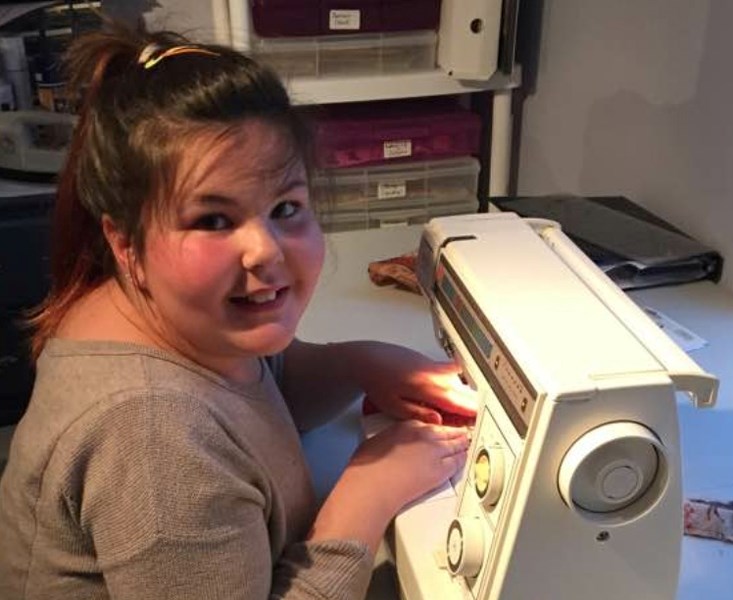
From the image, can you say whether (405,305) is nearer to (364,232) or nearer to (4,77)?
(364,232)

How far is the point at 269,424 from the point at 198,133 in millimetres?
269

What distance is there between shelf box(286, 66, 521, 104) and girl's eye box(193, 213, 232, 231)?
33.4 inches

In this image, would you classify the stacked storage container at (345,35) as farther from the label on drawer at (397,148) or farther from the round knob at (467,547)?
the round knob at (467,547)

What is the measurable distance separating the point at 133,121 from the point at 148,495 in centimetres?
29

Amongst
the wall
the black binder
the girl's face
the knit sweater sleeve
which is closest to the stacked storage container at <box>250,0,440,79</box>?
the wall

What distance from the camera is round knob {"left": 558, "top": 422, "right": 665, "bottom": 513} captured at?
1.85ft

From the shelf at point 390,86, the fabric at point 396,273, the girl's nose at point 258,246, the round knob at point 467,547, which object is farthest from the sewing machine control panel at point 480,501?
the shelf at point 390,86

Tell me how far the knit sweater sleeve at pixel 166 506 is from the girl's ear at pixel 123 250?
128 mm

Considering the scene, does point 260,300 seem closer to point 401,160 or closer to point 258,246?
point 258,246

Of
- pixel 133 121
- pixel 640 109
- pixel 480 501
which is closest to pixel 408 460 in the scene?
pixel 480 501

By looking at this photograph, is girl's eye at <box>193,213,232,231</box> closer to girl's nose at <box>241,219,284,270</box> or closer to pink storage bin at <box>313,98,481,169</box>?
girl's nose at <box>241,219,284,270</box>

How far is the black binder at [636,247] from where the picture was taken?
1225mm

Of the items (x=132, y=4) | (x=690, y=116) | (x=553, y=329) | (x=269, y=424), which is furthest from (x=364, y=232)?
(x=553, y=329)

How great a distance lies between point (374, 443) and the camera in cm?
84
